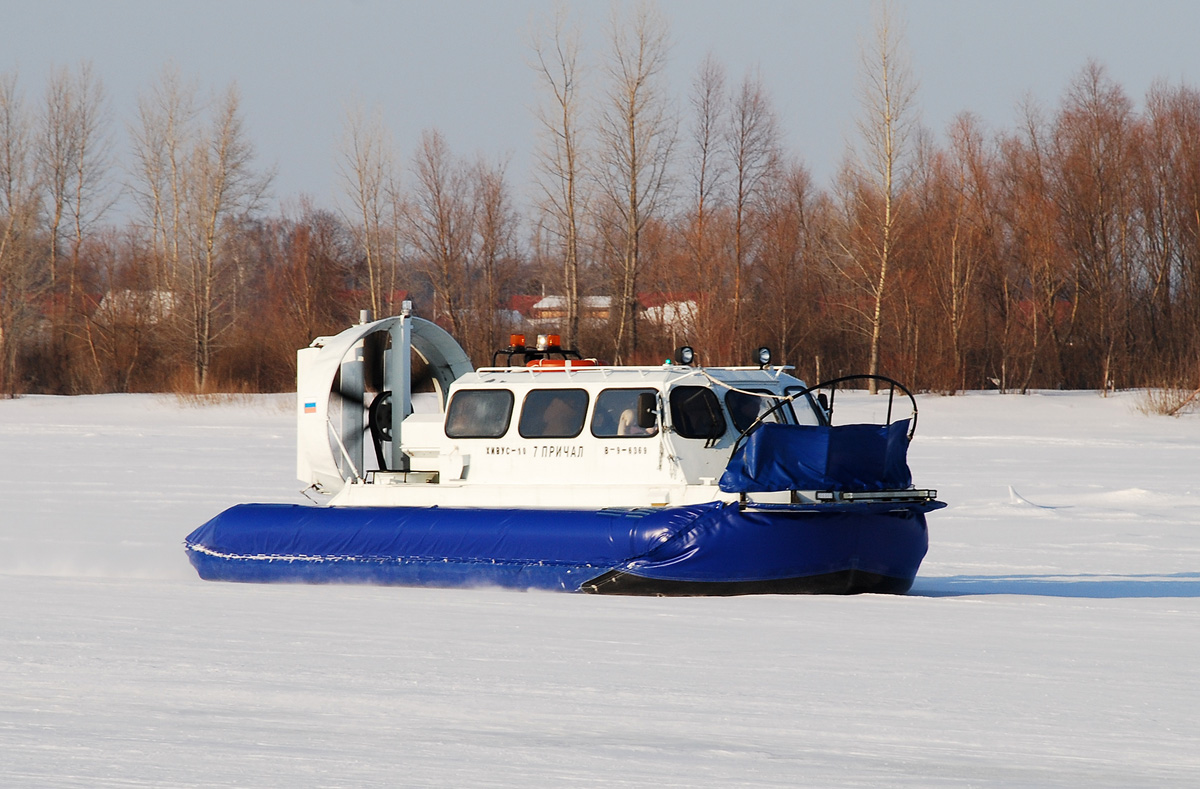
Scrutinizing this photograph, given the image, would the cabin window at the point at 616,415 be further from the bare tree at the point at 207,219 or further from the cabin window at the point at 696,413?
the bare tree at the point at 207,219

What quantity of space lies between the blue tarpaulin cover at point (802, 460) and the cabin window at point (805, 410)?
0.92 meters

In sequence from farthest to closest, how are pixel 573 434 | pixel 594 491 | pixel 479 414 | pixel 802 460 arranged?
1. pixel 479 414
2. pixel 573 434
3. pixel 594 491
4. pixel 802 460

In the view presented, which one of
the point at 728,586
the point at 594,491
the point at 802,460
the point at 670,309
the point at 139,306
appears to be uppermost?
the point at 139,306

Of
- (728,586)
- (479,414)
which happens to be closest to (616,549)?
(728,586)

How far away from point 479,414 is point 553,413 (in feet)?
1.67

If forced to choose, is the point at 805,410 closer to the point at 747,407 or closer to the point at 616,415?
the point at 747,407

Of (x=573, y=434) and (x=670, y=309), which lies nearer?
(x=573, y=434)

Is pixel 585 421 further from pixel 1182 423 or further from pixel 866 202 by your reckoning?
pixel 866 202

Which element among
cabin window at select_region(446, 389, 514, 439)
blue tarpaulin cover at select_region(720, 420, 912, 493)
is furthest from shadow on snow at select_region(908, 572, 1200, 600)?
cabin window at select_region(446, 389, 514, 439)

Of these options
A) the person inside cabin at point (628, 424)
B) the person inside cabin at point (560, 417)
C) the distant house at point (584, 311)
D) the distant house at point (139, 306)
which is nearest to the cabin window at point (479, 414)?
the person inside cabin at point (560, 417)

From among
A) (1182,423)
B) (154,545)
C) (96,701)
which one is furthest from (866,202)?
(96,701)

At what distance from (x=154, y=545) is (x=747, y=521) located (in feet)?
17.0

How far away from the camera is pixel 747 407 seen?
8211 millimetres

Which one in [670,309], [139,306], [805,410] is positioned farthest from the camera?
[139,306]
